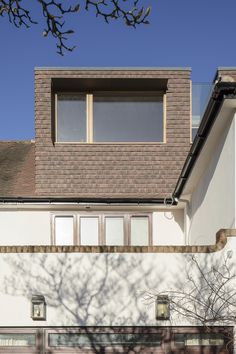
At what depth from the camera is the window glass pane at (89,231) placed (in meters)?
14.3

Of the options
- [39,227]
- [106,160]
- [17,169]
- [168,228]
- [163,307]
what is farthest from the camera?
[17,169]

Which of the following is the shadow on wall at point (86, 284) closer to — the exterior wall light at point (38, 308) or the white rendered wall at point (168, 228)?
the exterior wall light at point (38, 308)

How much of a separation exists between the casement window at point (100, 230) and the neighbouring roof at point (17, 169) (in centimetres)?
114

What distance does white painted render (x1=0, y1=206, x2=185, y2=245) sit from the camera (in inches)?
559

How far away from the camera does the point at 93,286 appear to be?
322 inches

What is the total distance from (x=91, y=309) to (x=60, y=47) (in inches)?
155

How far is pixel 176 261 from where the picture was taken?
26.9 feet

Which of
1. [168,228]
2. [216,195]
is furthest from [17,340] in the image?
[168,228]

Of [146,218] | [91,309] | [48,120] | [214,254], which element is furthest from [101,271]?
[48,120]

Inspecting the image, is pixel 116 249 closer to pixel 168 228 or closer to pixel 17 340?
pixel 17 340

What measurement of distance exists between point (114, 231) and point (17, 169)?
135 inches

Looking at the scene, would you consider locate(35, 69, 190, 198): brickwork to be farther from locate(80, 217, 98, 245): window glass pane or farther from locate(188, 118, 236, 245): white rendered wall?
locate(188, 118, 236, 245): white rendered wall

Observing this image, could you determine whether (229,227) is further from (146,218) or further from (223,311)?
(146,218)

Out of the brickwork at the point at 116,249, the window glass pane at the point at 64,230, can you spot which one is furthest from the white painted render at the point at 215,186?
the window glass pane at the point at 64,230
